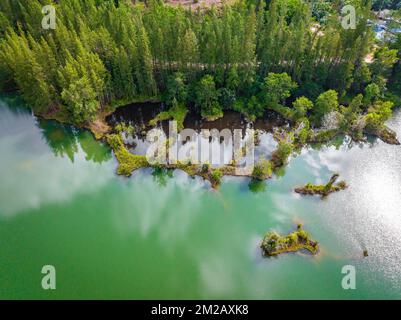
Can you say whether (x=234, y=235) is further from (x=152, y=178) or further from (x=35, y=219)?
(x=35, y=219)

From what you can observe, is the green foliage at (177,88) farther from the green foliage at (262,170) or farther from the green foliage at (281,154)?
the green foliage at (262,170)

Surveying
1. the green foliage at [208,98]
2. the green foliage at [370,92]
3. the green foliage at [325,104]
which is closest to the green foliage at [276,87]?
the green foliage at [325,104]

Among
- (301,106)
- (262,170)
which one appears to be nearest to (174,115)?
(262,170)

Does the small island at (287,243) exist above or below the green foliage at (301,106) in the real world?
below

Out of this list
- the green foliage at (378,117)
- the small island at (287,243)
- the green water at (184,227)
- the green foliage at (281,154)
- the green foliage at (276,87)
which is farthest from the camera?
the green foliage at (276,87)

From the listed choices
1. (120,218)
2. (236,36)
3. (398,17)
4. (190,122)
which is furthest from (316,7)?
(120,218)

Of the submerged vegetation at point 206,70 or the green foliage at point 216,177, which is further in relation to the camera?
the submerged vegetation at point 206,70

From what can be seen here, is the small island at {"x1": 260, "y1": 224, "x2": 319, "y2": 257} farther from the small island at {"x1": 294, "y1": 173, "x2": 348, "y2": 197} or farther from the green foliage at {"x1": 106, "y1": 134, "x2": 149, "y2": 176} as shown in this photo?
the green foliage at {"x1": 106, "y1": 134, "x2": 149, "y2": 176}
